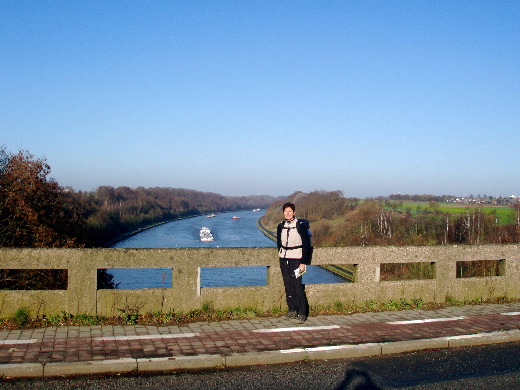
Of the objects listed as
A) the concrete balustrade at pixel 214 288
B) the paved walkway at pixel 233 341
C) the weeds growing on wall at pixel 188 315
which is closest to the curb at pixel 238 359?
the paved walkway at pixel 233 341

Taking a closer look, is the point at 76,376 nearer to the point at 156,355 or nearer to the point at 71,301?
the point at 156,355

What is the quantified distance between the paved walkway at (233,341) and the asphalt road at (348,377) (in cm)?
14

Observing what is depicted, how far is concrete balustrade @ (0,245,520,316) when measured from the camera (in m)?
7.17

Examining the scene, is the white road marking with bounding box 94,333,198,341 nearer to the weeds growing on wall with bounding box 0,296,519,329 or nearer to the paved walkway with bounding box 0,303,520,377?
the paved walkway with bounding box 0,303,520,377

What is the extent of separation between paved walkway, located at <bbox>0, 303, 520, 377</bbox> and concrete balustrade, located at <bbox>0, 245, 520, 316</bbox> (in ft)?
1.48

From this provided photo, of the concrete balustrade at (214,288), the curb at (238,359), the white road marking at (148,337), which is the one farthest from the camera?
the concrete balustrade at (214,288)

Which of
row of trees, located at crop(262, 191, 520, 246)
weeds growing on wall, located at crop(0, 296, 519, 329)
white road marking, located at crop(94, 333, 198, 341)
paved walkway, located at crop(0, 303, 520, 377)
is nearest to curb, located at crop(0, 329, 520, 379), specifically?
paved walkway, located at crop(0, 303, 520, 377)

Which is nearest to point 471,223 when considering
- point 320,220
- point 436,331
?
point 320,220

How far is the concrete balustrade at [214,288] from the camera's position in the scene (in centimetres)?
717

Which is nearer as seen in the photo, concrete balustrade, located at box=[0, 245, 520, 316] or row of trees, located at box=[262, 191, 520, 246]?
concrete balustrade, located at box=[0, 245, 520, 316]

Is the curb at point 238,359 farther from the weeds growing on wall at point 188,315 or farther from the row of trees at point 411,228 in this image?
the row of trees at point 411,228

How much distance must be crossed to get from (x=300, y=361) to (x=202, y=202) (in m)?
179

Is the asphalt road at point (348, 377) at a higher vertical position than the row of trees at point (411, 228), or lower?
higher

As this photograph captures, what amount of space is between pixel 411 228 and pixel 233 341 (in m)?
66.9
